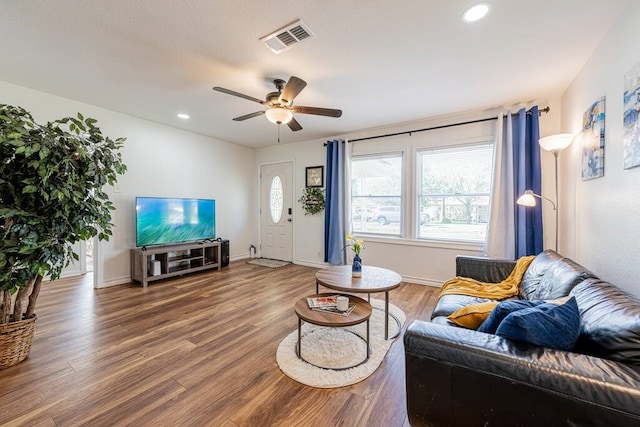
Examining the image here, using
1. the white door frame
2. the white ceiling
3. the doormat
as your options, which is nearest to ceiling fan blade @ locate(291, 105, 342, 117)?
the white ceiling

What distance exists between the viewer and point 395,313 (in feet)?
9.75

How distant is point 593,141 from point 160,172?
A: 5443 mm

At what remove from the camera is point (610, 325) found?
1087 millimetres

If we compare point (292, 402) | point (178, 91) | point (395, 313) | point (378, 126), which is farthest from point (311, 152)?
point (292, 402)

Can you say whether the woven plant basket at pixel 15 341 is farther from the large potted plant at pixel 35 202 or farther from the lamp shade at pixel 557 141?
the lamp shade at pixel 557 141

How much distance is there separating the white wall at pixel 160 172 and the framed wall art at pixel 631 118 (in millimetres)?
5384

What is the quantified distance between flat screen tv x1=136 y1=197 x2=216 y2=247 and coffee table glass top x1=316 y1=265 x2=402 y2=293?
9.49 feet

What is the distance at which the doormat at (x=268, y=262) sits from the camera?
5.27m

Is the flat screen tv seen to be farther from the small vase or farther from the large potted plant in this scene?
the small vase

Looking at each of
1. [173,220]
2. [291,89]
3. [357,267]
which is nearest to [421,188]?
[357,267]

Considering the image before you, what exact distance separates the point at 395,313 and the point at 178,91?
359 cm

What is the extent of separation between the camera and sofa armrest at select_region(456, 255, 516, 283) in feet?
8.60

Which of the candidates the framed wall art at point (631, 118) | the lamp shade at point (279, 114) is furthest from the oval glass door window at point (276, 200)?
the framed wall art at point (631, 118)

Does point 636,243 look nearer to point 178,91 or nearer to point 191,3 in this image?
point 191,3
